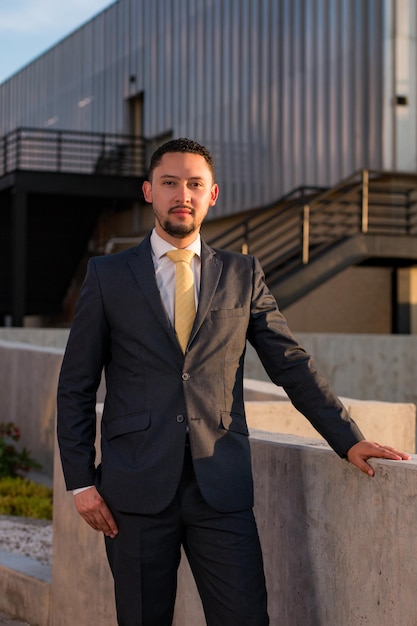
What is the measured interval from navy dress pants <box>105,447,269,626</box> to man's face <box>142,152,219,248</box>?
2.37 feet

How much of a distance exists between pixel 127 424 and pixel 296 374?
571 millimetres

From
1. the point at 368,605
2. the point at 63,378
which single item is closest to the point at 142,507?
the point at 63,378

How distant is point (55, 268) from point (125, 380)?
26483 mm

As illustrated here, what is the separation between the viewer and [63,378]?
11.8ft

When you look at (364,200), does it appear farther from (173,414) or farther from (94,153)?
(173,414)

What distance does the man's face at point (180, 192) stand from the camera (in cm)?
354

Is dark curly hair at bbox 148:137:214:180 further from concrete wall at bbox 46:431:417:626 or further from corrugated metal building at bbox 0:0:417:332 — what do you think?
corrugated metal building at bbox 0:0:417:332

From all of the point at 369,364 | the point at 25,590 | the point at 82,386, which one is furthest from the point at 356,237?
the point at 82,386

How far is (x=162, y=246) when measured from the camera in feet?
12.0

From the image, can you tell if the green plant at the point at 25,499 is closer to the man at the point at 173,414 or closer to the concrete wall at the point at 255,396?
the concrete wall at the point at 255,396

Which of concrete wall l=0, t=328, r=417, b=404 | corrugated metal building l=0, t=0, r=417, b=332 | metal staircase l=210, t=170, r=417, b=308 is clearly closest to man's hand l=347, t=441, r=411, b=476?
concrete wall l=0, t=328, r=417, b=404

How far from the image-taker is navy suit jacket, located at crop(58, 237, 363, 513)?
11.3ft

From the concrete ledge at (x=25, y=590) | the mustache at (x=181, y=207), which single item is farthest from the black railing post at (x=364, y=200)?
the mustache at (x=181, y=207)

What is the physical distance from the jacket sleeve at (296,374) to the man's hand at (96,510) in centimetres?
69
